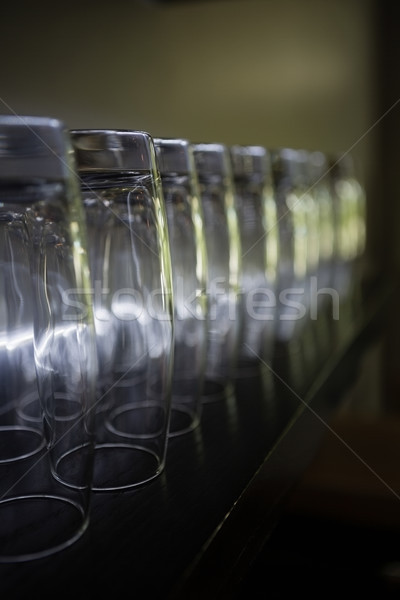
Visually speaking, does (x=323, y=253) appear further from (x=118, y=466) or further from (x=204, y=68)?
(x=204, y=68)

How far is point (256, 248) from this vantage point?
2.18 ft

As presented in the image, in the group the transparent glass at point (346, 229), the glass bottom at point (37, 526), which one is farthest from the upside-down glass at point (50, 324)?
the transparent glass at point (346, 229)

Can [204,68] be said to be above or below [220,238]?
above

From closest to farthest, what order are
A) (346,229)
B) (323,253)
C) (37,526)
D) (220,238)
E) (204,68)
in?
(37,526)
(220,238)
(323,253)
(346,229)
(204,68)

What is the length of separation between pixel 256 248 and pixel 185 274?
0.18 meters

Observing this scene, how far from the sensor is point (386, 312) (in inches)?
46.9

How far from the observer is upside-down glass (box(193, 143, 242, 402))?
55 centimetres

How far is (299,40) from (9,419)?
204 cm

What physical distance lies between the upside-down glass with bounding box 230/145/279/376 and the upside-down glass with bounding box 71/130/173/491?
18 centimetres

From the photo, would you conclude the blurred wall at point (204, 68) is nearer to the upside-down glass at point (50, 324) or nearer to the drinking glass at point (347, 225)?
the drinking glass at point (347, 225)

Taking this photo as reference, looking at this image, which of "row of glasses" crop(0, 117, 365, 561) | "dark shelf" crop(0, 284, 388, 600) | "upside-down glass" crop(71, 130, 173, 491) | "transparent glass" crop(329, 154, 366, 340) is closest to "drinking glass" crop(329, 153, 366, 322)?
"transparent glass" crop(329, 154, 366, 340)

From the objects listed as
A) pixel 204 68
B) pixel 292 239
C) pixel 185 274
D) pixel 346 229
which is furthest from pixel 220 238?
pixel 204 68

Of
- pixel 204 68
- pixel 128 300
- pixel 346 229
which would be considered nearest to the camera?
pixel 128 300

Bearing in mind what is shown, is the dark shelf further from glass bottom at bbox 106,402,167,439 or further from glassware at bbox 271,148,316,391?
glassware at bbox 271,148,316,391
